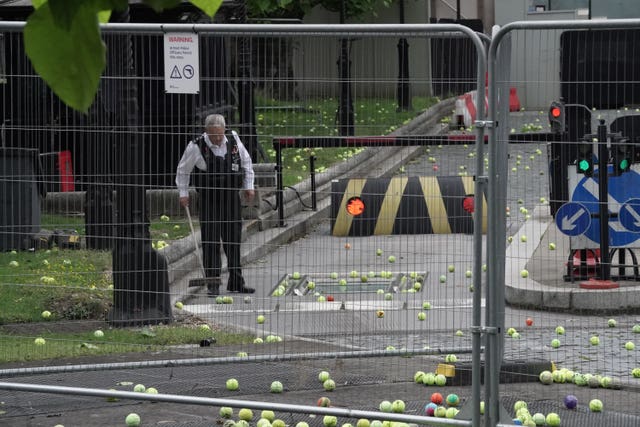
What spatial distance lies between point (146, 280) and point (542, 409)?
3062mm

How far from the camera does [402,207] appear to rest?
275 inches

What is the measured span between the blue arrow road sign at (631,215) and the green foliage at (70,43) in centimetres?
543

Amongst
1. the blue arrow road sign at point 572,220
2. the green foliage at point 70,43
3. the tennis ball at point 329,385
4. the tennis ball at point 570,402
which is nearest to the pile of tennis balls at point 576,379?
the tennis ball at point 570,402

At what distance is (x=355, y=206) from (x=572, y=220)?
1.49 m

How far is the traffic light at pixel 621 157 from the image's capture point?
988cm

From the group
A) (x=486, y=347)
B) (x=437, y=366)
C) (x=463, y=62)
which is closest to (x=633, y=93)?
(x=463, y=62)

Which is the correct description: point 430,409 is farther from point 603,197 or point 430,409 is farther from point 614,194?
point 614,194

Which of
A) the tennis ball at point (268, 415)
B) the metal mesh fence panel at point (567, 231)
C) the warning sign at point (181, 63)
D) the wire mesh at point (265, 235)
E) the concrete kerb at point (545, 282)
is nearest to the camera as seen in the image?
the metal mesh fence panel at point (567, 231)

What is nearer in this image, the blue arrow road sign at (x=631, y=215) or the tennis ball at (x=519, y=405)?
the blue arrow road sign at (x=631, y=215)

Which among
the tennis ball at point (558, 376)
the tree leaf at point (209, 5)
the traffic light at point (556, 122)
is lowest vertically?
the tennis ball at point (558, 376)

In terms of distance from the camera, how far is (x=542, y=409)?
281 inches

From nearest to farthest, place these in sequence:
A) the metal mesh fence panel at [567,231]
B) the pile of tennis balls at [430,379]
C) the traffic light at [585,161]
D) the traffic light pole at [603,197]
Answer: the metal mesh fence panel at [567,231] → the pile of tennis balls at [430,379] → the traffic light pole at [603,197] → the traffic light at [585,161]

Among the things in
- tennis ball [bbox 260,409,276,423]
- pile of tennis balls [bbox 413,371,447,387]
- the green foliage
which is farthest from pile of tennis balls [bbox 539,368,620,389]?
the green foliage

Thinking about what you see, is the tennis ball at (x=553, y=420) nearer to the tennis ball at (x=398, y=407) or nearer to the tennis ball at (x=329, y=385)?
the tennis ball at (x=398, y=407)
